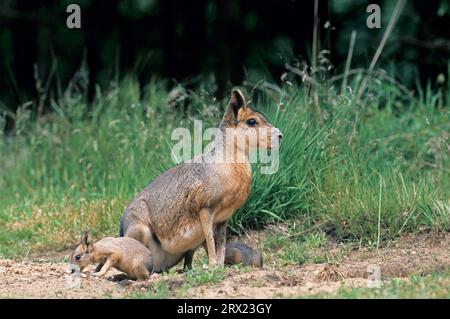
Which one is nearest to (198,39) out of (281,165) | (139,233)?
(281,165)

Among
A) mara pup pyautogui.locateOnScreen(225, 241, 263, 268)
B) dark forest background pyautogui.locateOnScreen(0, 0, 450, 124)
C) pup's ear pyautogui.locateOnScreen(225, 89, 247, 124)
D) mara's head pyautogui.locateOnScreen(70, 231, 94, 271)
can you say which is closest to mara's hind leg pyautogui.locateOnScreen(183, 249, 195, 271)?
mara pup pyautogui.locateOnScreen(225, 241, 263, 268)

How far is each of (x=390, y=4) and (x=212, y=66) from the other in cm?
268

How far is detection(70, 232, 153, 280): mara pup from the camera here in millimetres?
7340

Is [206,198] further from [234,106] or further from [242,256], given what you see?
[234,106]

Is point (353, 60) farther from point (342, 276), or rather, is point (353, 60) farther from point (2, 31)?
point (342, 276)

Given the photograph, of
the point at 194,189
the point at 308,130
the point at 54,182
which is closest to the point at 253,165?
the point at 308,130

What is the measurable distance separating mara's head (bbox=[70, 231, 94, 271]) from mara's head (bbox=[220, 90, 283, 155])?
1287 millimetres

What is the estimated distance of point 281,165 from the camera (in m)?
9.24

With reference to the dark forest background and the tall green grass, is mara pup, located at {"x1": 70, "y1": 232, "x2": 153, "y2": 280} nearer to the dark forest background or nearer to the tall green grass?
the tall green grass

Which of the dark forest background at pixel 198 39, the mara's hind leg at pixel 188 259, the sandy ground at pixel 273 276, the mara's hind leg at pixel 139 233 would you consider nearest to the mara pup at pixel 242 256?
the sandy ground at pixel 273 276

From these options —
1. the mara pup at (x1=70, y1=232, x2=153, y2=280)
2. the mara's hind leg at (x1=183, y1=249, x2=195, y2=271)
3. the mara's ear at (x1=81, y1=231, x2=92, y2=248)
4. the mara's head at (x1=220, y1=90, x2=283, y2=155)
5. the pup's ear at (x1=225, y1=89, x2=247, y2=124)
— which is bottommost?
the mara's hind leg at (x1=183, y1=249, x2=195, y2=271)

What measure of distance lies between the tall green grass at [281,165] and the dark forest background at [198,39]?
3.88 feet

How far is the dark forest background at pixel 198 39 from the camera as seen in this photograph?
1319 cm

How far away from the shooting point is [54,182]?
11.2 m
